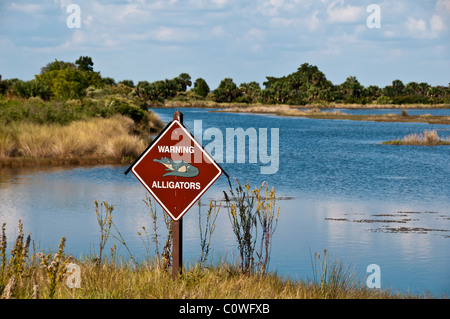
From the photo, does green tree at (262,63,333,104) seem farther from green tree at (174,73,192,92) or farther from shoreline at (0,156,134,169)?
shoreline at (0,156,134,169)

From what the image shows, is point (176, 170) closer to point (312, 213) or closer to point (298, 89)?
point (312, 213)

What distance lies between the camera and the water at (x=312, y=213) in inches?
437

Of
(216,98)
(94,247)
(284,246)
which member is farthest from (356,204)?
(216,98)

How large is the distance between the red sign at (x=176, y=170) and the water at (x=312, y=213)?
8.84 ft

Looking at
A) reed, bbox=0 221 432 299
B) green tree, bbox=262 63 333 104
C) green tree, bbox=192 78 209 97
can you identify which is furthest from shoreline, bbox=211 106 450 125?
reed, bbox=0 221 432 299

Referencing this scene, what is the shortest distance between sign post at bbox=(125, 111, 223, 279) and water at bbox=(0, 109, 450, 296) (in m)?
2.66

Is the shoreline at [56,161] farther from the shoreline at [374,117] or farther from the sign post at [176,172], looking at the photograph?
the shoreline at [374,117]

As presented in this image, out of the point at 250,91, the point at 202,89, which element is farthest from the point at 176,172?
the point at 202,89

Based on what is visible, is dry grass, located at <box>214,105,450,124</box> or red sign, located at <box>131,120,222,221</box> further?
dry grass, located at <box>214,105,450,124</box>

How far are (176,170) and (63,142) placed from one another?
71.8ft

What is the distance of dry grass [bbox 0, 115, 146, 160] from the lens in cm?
2722

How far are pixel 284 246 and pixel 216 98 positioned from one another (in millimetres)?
157131
